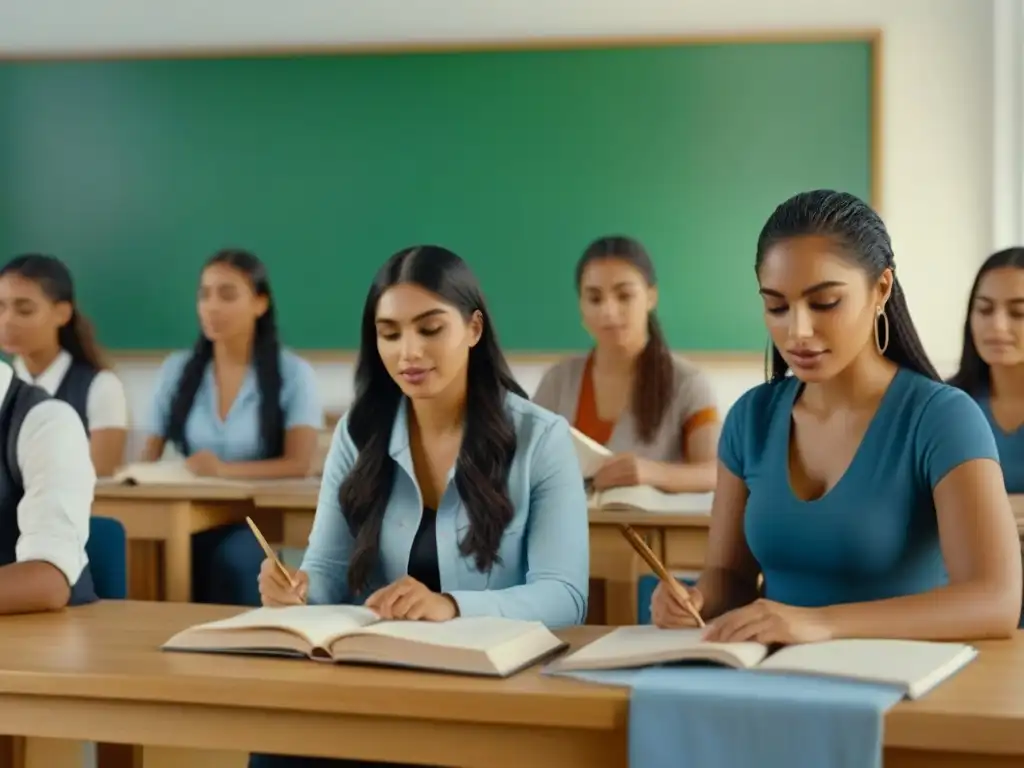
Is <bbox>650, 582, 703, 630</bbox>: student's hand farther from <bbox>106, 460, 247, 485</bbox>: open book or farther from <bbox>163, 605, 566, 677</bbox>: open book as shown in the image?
<bbox>106, 460, 247, 485</bbox>: open book

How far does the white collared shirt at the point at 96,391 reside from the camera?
4270 mm

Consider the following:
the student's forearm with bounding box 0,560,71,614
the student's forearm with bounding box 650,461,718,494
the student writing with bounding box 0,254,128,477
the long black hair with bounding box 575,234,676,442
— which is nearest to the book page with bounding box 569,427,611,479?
the student's forearm with bounding box 650,461,718,494

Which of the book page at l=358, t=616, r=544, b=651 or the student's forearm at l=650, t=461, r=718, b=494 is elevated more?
the student's forearm at l=650, t=461, r=718, b=494

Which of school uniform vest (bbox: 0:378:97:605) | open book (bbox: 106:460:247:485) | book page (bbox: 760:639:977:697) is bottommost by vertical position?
book page (bbox: 760:639:977:697)

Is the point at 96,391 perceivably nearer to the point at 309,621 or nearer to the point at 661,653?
the point at 309,621

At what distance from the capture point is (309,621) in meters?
1.75

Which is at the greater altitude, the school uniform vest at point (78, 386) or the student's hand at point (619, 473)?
the school uniform vest at point (78, 386)

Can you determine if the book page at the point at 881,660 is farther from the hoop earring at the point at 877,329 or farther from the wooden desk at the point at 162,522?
the wooden desk at the point at 162,522

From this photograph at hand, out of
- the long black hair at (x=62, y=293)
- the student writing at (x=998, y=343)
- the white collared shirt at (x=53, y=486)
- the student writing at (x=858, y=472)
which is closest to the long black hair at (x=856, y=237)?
the student writing at (x=858, y=472)

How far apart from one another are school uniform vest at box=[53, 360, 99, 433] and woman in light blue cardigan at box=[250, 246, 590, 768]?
220 cm

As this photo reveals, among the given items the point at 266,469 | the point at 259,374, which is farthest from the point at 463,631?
the point at 259,374

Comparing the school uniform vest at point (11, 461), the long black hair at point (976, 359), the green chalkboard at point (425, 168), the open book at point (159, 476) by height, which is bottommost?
the open book at point (159, 476)

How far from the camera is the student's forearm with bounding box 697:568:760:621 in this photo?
1979mm

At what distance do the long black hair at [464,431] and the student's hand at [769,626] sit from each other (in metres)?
0.61
